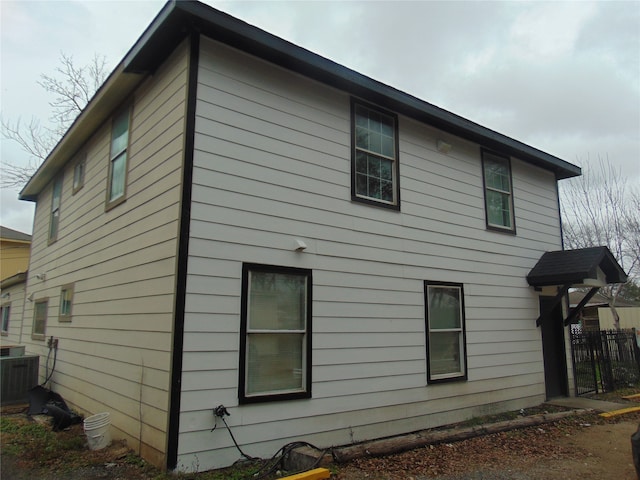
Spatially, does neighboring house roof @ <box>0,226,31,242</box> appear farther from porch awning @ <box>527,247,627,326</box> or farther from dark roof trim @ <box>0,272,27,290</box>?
porch awning @ <box>527,247,627,326</box>

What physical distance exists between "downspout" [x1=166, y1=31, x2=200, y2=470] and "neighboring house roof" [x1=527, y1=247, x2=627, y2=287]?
7304mm

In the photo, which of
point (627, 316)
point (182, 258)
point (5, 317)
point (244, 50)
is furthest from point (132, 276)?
point (627, 316)

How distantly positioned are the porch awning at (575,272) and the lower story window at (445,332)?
2.35 meters

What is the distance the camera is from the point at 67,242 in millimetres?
9273

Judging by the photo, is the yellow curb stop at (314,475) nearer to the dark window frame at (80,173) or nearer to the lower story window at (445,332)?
the lower story window at (445,332)

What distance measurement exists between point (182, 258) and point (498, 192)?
6918mm

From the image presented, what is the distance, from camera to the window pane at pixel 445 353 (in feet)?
24.1

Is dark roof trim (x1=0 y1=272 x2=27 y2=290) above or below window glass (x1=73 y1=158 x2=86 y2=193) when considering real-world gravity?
below

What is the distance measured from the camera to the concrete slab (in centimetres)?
849

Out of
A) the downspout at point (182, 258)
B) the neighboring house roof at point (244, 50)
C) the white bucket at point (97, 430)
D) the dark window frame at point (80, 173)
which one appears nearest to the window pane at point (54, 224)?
the dark window frame at point (80, 173)

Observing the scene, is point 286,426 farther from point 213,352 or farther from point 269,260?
point 269,260

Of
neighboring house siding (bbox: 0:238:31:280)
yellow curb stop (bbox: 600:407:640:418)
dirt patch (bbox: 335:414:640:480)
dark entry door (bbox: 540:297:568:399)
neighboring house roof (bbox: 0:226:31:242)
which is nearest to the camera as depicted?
dirt patch (bbox: 335:414:640:480)

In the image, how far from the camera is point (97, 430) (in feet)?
18.3

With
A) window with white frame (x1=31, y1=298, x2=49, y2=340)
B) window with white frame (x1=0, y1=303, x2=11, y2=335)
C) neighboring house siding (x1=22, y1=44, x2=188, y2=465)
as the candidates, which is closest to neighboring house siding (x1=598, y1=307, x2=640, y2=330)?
neighboring house siding (x1=22, y1=44, x2=188, y2=465)
